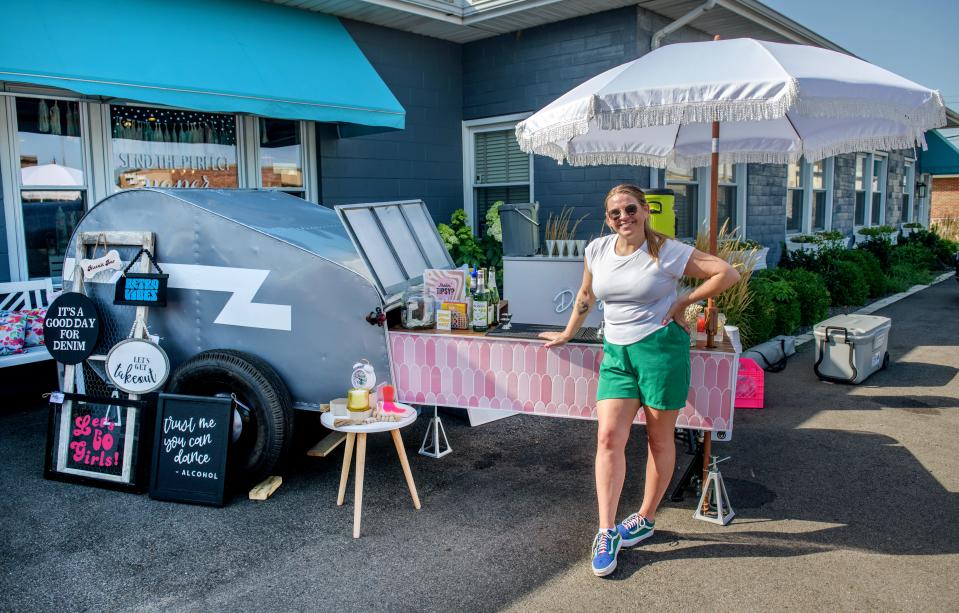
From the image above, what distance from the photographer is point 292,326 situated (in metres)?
4.47

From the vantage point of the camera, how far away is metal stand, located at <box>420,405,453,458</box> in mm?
4980

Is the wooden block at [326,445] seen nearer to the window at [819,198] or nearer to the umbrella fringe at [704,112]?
the umbrella fringe at [704,112]

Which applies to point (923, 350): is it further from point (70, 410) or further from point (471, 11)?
point (70, 410)

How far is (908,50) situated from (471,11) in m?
46.6

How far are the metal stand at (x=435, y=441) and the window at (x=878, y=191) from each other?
15433 millimetres

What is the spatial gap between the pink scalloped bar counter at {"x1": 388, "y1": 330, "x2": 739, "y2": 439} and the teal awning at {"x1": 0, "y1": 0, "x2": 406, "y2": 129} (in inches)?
120

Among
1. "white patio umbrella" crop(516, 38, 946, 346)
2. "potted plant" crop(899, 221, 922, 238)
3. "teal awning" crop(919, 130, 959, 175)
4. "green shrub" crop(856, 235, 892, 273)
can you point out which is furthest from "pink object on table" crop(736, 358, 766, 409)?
"teal awning" crop(919, 130, 959, 175)

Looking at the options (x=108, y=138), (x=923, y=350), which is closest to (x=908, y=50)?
(x=923, y=350)

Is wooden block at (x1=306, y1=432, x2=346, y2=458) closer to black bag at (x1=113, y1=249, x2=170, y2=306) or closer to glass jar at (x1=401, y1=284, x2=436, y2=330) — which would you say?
glass jar at (x1=401, y1=284, x2=436, y2=330)

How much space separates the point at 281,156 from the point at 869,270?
31.1ft

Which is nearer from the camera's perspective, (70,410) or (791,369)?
(70,410)

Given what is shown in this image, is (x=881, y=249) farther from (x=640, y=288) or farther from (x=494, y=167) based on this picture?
(x=640, y=288)

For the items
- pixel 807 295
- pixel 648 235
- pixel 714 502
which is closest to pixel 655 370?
pixel 648 235

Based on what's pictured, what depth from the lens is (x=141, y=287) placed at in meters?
4.66
